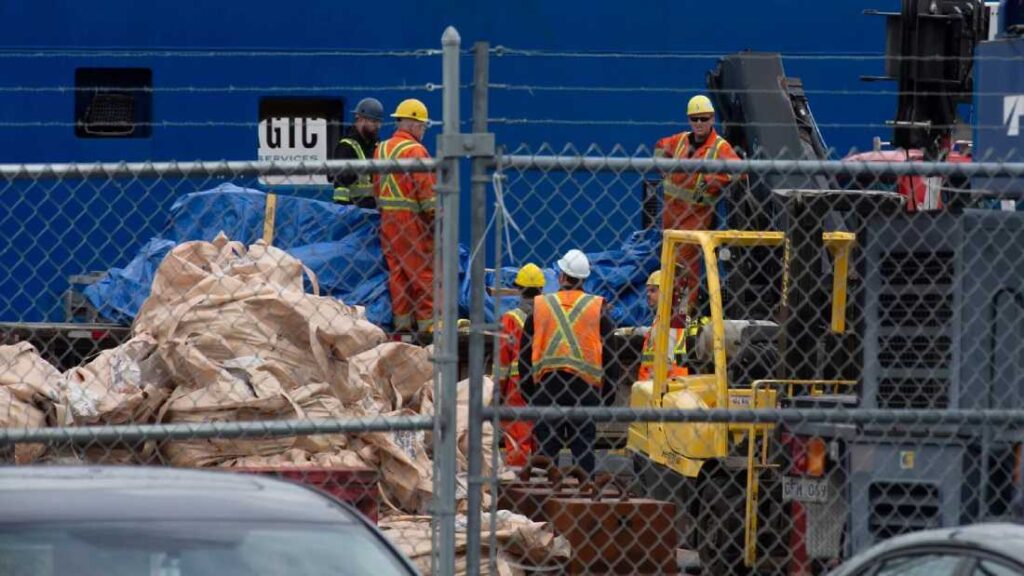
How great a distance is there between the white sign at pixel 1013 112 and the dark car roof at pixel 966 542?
3.52m

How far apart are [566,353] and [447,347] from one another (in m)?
5.83

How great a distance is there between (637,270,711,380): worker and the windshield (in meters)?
6.21

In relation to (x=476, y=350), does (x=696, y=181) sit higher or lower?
higher

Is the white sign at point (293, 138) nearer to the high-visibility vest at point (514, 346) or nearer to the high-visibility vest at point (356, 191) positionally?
the high-visibility vest at point (356, 191)

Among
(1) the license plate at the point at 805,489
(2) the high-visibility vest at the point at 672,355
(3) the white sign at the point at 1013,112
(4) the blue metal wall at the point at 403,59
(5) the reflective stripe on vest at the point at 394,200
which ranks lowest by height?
(1) the license plate at the point at 805,489

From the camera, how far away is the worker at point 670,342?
1126 centimetres

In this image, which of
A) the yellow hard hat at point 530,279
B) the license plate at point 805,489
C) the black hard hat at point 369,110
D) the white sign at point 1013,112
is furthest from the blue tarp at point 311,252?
the white sign at point 1013,112

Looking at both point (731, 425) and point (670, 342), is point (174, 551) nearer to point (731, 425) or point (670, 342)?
point (731, 425)

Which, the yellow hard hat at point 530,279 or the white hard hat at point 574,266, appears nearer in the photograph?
the white hard hat at point 574,266

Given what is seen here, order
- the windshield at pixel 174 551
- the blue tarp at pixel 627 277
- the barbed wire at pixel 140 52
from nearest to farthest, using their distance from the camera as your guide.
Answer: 1. the windshield at pixel 174 551
2. the blue tarp at pixel 627 277
3. the barbed wire at pixel 140 52

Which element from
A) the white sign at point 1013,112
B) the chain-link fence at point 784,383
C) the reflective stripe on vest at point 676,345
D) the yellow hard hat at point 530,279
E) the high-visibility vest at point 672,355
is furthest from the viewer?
the yellow hard hat at point 530,279

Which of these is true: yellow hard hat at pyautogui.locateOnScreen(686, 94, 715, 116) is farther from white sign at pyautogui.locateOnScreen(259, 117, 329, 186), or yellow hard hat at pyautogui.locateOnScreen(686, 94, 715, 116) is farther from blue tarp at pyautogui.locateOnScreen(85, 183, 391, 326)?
white sign at pyautogui.locateOnScreen(259, 117, 329, 186)

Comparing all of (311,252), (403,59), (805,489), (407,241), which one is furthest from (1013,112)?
(403,59)

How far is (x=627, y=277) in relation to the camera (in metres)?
13.7
